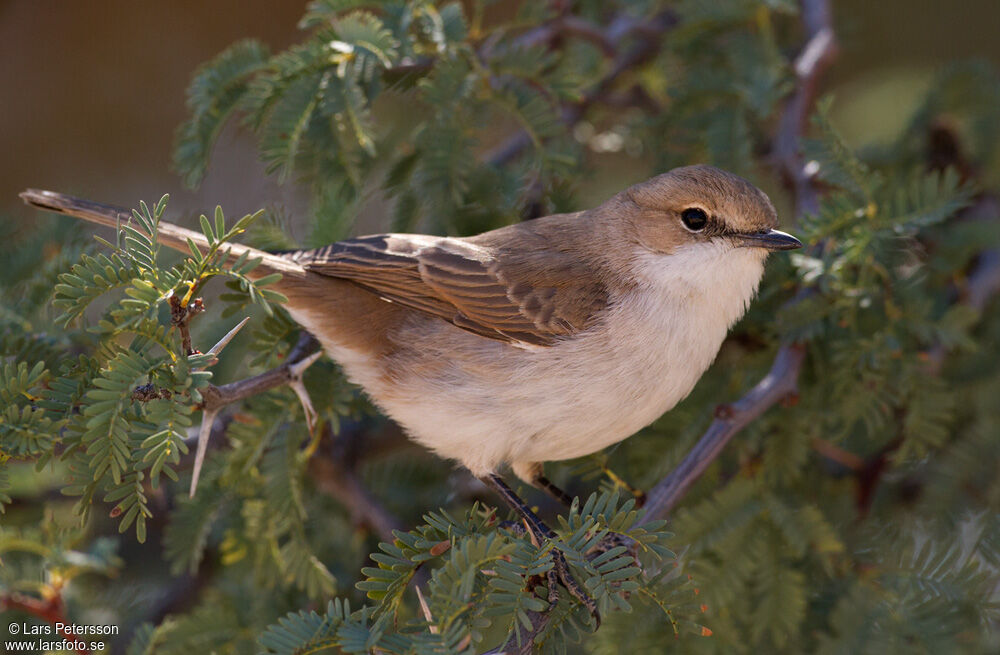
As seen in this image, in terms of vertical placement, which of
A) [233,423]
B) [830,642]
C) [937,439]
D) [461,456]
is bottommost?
[830,642]

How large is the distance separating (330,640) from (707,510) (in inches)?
57.6

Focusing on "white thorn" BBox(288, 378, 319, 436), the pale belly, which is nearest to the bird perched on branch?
the pale belly

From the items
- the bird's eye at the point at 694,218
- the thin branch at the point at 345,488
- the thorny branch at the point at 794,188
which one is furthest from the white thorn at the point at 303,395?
the bird's eye at the point at 694,218

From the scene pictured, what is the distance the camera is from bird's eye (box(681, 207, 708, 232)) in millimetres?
3152

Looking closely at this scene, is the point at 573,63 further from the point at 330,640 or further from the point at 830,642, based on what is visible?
the point at 330,640

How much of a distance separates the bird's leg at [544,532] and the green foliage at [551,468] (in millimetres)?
35

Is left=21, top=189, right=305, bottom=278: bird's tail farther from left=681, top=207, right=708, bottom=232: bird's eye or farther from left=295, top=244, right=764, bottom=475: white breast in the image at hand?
left=681, top=207, right=708, bottom=232: bird's eye

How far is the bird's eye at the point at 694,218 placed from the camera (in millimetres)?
3152

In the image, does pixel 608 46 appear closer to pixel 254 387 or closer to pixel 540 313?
pixel 540 313

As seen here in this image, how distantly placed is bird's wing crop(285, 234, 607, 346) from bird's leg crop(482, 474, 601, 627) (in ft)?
1.76

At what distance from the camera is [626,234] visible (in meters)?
3.32

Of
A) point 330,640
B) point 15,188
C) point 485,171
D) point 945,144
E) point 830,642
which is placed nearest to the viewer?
point 330,640

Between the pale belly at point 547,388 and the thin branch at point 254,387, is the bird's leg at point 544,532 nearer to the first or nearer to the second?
the pale belly at point 547,388

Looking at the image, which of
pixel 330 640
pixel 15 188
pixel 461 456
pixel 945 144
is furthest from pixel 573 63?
pixel 15 188
